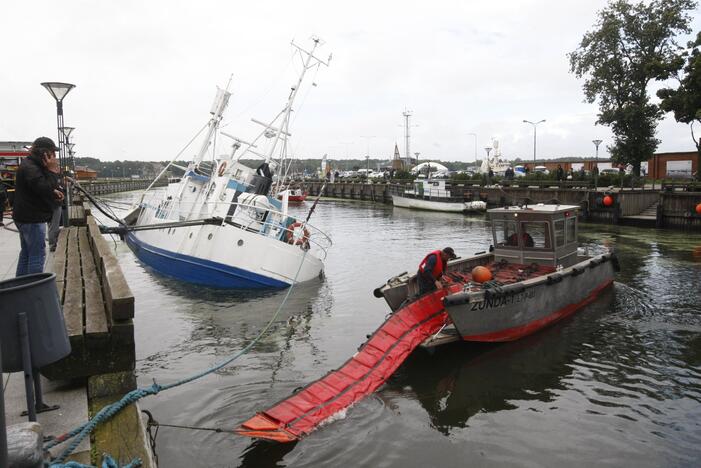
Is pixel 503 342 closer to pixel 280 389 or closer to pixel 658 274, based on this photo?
pixel 280 389

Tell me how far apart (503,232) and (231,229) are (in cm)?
858

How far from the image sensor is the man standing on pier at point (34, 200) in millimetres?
7406

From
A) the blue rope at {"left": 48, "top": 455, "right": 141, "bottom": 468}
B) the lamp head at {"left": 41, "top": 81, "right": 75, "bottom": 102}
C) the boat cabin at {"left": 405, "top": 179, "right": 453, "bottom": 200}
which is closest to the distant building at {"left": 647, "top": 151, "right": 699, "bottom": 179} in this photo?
the boat cabin at {"left": 405, "top": 179, "right": 453, "bottom": 200}

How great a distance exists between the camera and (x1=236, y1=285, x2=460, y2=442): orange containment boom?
750 cm

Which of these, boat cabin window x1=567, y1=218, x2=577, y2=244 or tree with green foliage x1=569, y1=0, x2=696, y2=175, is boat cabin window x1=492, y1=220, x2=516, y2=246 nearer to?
boat cabin window x1=567, y1=218, x2=577, y2=244

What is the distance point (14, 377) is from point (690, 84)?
41679 millimetres

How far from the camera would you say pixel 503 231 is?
15125mm

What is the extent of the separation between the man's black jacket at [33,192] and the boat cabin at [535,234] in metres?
10.9

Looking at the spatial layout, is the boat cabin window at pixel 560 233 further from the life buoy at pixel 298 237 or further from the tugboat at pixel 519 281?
the life buoy at pixel 298 237

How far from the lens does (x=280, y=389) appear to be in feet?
32.2

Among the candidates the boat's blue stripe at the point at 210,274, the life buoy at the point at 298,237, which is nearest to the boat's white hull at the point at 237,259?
the boat's blue stripe at the point at 210,274

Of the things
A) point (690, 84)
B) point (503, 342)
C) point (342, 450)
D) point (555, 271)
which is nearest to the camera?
point (342, 450)

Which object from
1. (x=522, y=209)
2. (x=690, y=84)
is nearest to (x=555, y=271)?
(x=522, y=209)

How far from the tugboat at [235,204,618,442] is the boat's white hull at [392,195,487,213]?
30.3m
